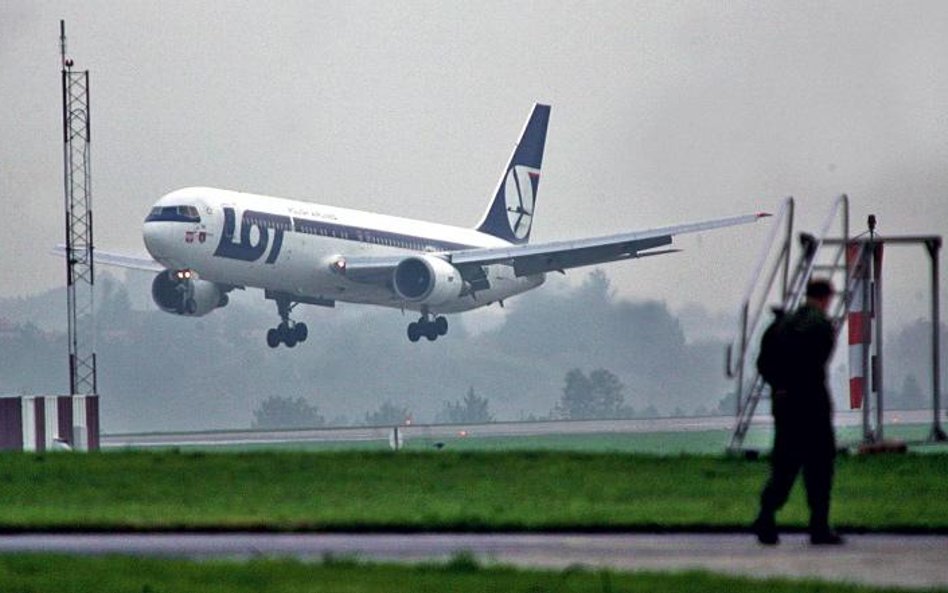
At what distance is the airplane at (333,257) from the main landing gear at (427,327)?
31 mm

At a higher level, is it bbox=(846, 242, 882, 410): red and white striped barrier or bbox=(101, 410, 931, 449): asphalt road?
bbox=(846, 242, 882, 410): red and white striped barrier

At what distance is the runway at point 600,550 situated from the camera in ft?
53.0

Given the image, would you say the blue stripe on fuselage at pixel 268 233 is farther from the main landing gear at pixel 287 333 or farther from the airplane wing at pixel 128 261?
the airplane wing at pixel 128 261

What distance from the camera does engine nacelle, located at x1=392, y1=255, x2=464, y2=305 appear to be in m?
69.8

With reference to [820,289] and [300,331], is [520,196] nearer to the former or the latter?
[300,331]

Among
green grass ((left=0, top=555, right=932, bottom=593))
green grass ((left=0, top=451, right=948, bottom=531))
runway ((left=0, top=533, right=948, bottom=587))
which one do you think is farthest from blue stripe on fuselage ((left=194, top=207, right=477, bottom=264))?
green grass ((left=0, top=555, right=932, bottom=593))

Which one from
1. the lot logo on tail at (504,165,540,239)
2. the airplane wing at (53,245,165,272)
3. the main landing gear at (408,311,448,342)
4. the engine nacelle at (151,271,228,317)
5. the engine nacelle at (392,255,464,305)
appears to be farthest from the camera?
the lot logo on tail at (504,165,540,239)

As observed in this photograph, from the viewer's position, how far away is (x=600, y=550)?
17.9 meters

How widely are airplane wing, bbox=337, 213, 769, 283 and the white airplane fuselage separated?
1.61 ft

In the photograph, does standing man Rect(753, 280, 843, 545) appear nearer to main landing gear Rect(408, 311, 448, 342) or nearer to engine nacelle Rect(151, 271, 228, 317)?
engine nacelle Rect(151, 271, 228, 317)

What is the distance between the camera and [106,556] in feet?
57.9

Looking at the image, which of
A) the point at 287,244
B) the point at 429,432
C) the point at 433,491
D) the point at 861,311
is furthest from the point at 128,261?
the point at 433,491

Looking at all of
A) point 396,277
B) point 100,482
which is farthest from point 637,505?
point 396,277

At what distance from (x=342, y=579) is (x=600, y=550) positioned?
2.91 m
